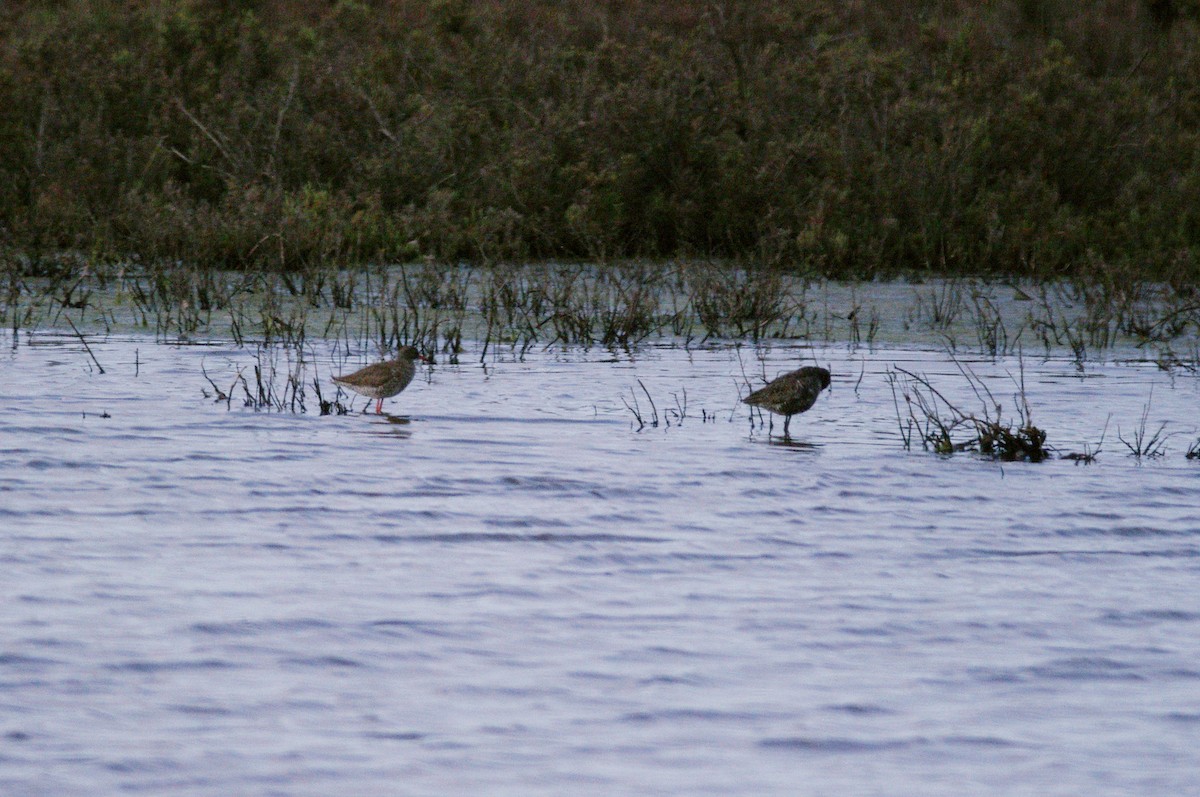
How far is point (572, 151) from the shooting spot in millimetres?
17344

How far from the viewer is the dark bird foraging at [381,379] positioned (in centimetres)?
988

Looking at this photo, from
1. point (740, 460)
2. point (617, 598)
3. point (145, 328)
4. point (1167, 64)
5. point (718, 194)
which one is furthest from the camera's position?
point (1167, 64)

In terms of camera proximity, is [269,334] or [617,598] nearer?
[617,598]

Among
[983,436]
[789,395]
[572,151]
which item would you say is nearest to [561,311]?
[572,151]

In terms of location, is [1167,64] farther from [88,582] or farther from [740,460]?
[88,582]

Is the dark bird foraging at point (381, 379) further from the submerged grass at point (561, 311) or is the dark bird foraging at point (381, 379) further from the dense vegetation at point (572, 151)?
the dense vegetation at point (572, 151)

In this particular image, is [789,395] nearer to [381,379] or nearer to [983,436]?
[983,436]

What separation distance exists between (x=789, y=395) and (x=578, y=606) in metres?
3.84

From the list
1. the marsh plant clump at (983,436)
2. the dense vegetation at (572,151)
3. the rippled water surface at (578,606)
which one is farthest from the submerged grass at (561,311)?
the marsh plant clump at (983,436)

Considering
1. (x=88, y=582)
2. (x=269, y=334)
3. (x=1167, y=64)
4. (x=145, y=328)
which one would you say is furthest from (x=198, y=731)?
(x=1167, y=64)

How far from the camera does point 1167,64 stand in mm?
22109

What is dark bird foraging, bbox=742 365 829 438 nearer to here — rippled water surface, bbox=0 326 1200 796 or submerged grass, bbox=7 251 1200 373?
rippled water surface, bbox=0 326 1200 796

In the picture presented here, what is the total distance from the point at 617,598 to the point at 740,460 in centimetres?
274

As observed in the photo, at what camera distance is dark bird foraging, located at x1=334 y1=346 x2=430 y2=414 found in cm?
988
